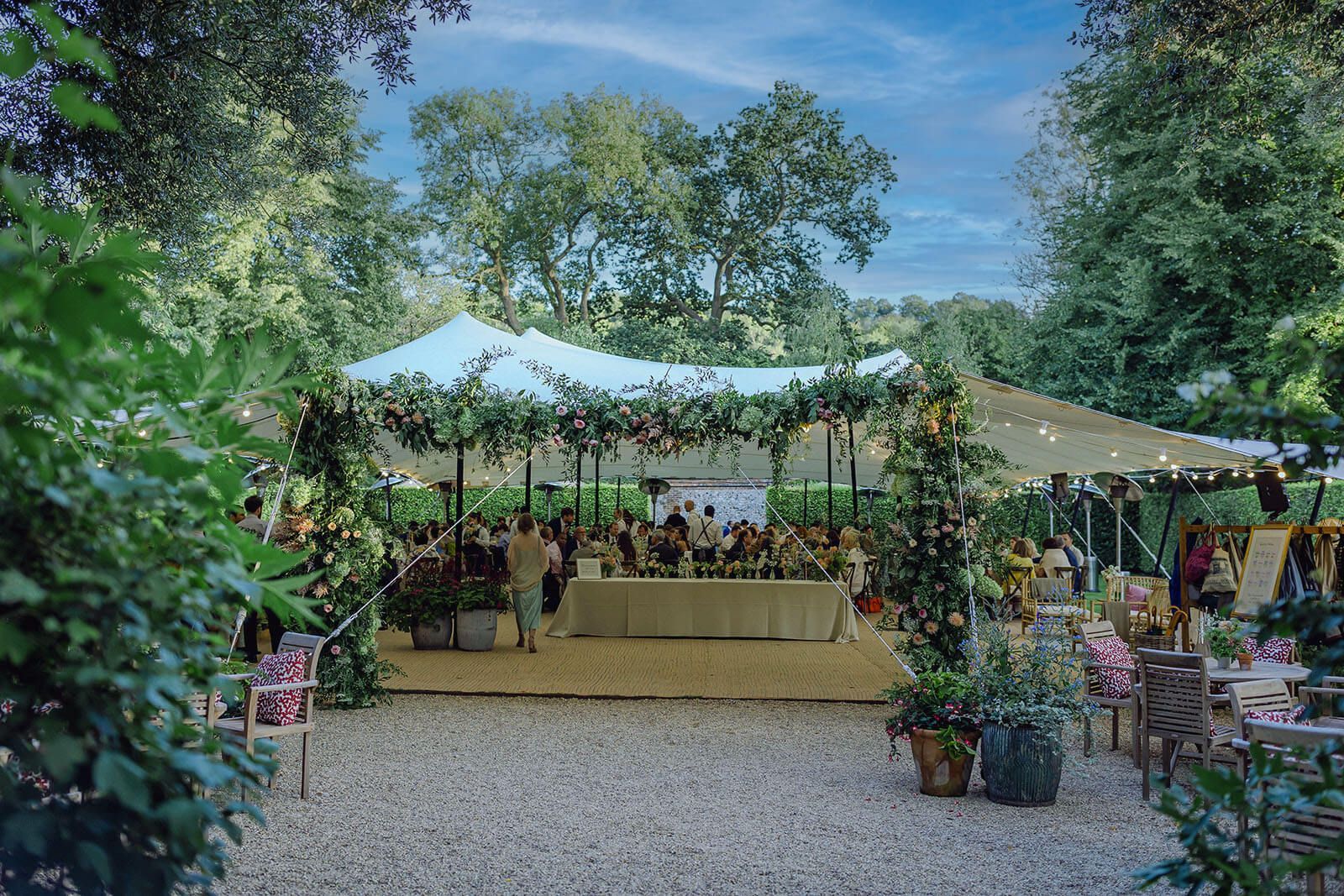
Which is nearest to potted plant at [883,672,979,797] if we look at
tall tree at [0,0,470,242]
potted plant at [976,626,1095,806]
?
potted plant at [976,626,1095,806]

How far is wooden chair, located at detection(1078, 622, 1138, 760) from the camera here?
6.38m

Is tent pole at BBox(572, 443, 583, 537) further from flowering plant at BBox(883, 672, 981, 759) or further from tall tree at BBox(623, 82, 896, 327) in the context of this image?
tall tree at BBox(623, 82, 896, 327)

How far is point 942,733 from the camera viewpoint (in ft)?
19.6

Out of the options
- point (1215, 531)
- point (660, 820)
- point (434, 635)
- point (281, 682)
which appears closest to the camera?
point (660, 820)

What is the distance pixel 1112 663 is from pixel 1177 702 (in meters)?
1.27

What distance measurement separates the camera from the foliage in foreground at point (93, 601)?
1256mm

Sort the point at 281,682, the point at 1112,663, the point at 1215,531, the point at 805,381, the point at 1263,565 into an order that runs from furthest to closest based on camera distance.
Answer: the point at 1215,531 < the point at 805,381 < the point at 1263,565 < the point at 1112,663 < the point at 281,682

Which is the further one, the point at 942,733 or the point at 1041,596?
the point at 1041,596

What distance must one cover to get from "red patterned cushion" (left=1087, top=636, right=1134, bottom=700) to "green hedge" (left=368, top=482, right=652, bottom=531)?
16.2 m

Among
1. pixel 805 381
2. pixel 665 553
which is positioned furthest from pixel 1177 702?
pixel 665 553

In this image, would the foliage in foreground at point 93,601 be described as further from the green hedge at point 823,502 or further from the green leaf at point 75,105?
the green hedge at point 823,502

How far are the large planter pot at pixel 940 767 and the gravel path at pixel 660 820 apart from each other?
107 millimetres

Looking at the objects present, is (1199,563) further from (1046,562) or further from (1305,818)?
(1305,818)

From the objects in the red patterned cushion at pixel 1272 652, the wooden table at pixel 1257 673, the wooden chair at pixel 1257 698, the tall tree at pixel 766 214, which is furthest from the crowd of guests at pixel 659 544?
the tall tree at pixel 766 214
